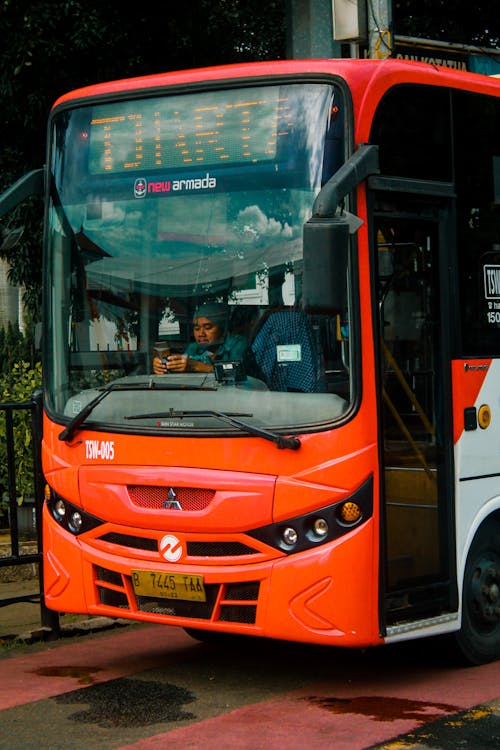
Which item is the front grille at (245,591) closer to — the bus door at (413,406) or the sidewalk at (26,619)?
the bus door at (413,406)

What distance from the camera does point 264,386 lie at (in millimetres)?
6910

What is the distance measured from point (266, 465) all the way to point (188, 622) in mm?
911

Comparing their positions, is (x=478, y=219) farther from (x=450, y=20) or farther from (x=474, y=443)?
(x=450, y=20)

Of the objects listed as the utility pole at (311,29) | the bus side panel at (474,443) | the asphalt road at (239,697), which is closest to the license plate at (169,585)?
the asphalt road at (239,697)

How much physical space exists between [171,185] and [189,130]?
0.31m

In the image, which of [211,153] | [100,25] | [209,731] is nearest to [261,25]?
[100,25]

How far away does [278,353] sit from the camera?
6.91 metres

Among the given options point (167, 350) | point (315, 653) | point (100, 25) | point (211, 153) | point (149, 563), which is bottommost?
point (315, 653)

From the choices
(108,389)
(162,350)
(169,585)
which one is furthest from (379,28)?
(169,585)

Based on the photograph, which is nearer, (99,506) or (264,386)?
(264,386)

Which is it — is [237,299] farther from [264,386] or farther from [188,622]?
[188,622]

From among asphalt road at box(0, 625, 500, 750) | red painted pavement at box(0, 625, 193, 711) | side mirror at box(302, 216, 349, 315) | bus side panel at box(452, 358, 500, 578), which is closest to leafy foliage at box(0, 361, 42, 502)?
red painted pavement at box(0, 625, 193, 711)

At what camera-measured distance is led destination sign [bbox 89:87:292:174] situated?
7.05 metres

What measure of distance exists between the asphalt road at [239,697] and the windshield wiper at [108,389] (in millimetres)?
1339
